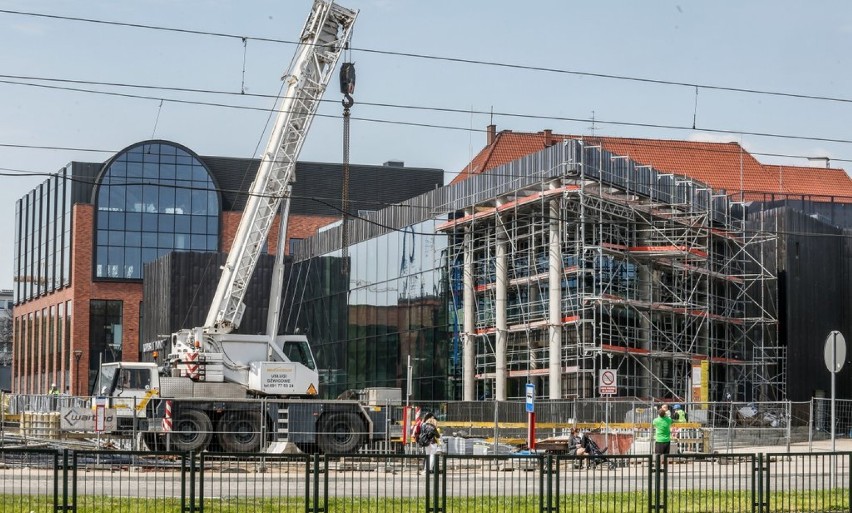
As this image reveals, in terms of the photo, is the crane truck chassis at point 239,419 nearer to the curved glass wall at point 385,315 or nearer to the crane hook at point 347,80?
the crane hook at point 347,80

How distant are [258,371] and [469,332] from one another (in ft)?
52.7

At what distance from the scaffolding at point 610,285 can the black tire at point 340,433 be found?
39.9 ft

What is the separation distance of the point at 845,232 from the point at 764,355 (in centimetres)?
679

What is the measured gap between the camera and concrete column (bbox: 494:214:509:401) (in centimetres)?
4703

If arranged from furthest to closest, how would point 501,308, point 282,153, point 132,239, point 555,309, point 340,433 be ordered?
point 132,239
point 501,308
point 555,309
point 282,153
point 340,433

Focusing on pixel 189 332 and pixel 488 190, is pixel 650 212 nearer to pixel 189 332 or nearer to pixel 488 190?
pixel 488 190

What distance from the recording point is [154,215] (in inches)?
3027

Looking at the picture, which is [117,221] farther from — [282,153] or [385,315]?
[282,153]

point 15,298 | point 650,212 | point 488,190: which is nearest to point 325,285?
point 488,190

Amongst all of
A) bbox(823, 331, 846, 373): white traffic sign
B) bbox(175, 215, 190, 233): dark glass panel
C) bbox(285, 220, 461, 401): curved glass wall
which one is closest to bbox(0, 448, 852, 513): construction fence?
bbox(823, 331, 846, 373): white traffic sign

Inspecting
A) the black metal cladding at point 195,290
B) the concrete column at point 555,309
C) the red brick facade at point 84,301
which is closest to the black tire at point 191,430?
the concrete column at point 555,309

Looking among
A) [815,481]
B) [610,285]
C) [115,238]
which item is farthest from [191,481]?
[115,238]

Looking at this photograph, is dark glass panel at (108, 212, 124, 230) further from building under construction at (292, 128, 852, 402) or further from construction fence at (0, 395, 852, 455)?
construction fence at (0, 395, 852, 455)

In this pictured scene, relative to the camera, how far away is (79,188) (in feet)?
255
